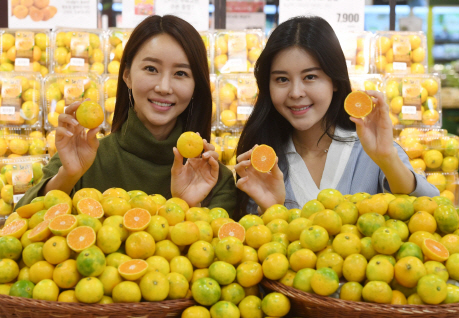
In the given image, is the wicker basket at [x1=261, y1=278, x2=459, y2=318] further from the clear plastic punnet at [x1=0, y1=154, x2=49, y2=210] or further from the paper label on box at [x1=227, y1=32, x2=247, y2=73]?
the paper label on box at [x1=227, y1=32, x2=247, y2=73]

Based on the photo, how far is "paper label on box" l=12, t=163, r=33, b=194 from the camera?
280cm

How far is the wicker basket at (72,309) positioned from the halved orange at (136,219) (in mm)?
238

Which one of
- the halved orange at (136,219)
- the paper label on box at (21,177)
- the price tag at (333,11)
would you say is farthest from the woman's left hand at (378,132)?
the price tag at (333,11)

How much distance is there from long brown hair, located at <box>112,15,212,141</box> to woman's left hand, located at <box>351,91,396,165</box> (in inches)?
29.9

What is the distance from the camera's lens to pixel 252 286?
135 cm

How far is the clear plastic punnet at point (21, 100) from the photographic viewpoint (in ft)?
10.9

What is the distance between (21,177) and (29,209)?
1.49 meters

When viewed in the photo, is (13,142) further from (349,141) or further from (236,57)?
(349,141)

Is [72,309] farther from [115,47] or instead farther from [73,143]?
[115,47]

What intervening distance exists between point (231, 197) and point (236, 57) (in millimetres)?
1781

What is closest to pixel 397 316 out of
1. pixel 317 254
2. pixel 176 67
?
pixel 317 254

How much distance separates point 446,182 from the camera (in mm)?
3219

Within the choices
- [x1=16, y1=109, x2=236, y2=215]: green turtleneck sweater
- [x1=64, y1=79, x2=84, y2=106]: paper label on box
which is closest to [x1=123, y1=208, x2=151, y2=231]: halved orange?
[x1=16, y1=109, x2=236, y2=215]: green turtleneck sweater

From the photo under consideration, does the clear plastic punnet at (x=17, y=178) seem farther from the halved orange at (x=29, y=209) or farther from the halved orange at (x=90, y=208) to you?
the halved orange at (x=90, y=208)
